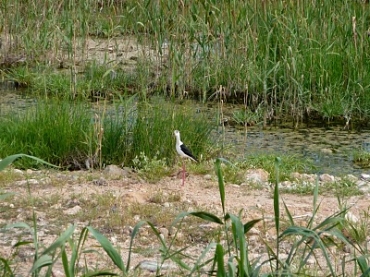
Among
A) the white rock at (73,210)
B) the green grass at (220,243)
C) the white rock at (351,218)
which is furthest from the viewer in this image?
the white rock at (73,210)

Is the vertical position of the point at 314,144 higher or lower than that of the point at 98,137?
lower

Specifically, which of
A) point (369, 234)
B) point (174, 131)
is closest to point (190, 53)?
point (174, 131)

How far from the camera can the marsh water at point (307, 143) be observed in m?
7.30

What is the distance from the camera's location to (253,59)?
8781mm

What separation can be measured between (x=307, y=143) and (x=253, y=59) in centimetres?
129

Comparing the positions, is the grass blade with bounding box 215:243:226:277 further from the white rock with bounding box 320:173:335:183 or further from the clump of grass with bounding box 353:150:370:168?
the clump of grass with bounding box 353:150:370:168

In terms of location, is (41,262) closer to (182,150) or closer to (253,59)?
(182,150)

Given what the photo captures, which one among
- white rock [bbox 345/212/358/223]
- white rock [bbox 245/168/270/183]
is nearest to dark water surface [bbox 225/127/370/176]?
white rock [bbox 245/168/270/183]

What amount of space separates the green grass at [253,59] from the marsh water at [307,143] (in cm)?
24

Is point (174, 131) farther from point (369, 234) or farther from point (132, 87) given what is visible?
point (132, 87)

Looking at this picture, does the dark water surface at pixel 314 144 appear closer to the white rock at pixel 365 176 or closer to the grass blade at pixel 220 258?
the white rock at pixel 365 176

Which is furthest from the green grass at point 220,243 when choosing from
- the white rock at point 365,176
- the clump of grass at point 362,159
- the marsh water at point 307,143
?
the clump of grass at point 362,159

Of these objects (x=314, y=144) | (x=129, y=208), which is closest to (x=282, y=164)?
(x=314, y=144)

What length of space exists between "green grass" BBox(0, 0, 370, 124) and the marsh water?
9.5 inches
